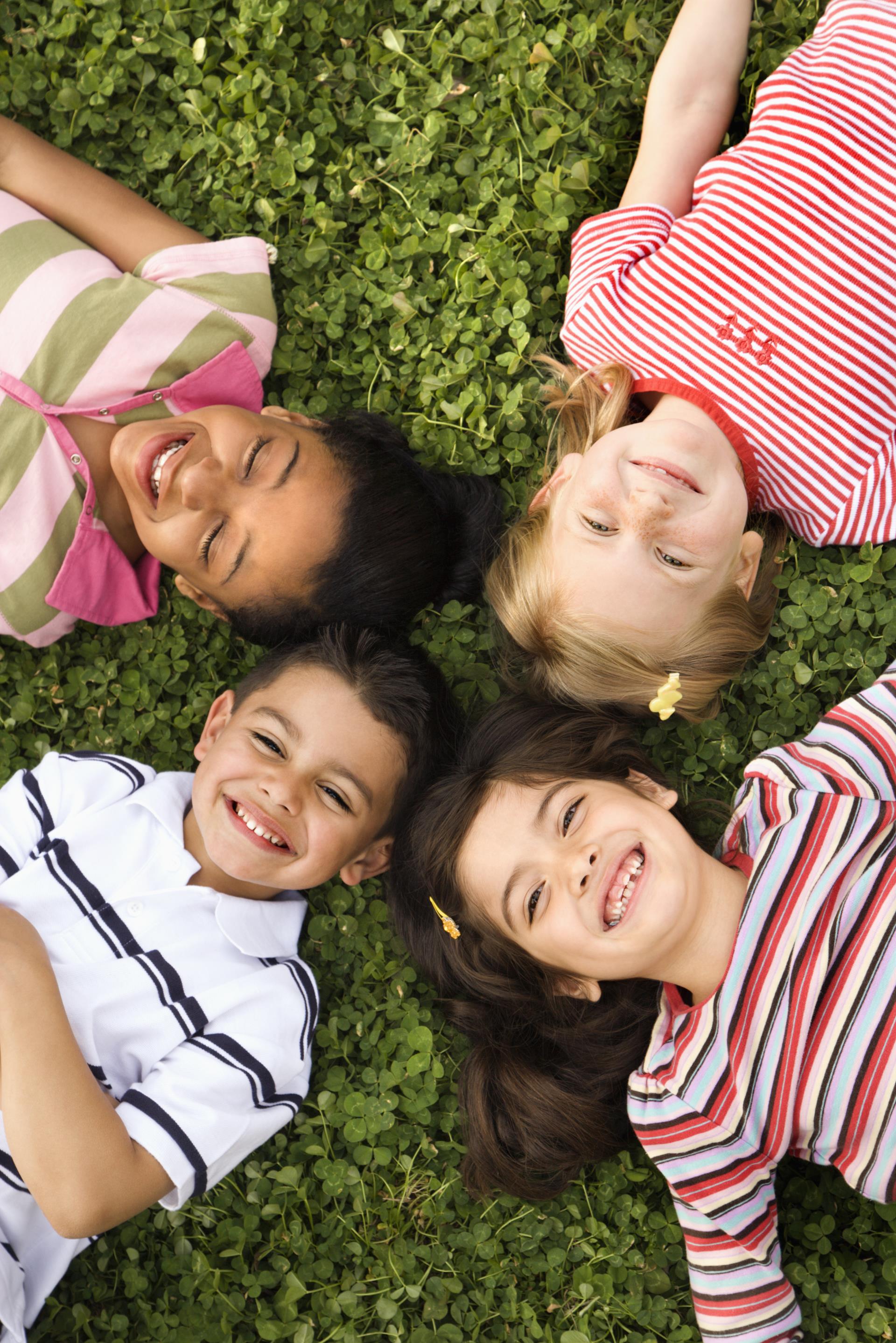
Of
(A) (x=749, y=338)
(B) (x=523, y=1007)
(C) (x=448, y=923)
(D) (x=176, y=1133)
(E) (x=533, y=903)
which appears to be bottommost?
(D) (x=176, y=1133)

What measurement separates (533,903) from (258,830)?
0.70 m

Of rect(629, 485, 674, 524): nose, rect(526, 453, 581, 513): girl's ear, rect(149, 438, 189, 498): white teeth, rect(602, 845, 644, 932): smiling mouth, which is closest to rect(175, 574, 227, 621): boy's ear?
rect(149, 438, 189, 498): white teeth

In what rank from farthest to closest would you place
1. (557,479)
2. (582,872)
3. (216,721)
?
(216,721), (557,479), (582,872)

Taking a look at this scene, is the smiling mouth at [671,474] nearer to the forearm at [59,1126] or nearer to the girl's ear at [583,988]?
the girl's ear at [583,988]

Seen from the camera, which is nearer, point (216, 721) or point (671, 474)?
point (671, 474)

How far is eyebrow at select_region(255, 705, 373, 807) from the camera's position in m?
2.46

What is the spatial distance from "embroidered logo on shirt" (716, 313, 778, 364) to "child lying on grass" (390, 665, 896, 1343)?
0.86 metres

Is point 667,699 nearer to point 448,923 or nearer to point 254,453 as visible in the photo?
point 448,923

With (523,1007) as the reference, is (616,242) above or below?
above

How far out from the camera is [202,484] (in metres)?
2.46

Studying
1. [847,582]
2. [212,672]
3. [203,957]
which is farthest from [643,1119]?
[212,672]

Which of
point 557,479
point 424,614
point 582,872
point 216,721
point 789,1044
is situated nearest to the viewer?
point 582,872

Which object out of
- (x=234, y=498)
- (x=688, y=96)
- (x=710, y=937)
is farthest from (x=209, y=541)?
(x=688, y=96)

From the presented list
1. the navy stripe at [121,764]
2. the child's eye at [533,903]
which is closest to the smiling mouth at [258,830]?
the navy stripe at [121,764]
